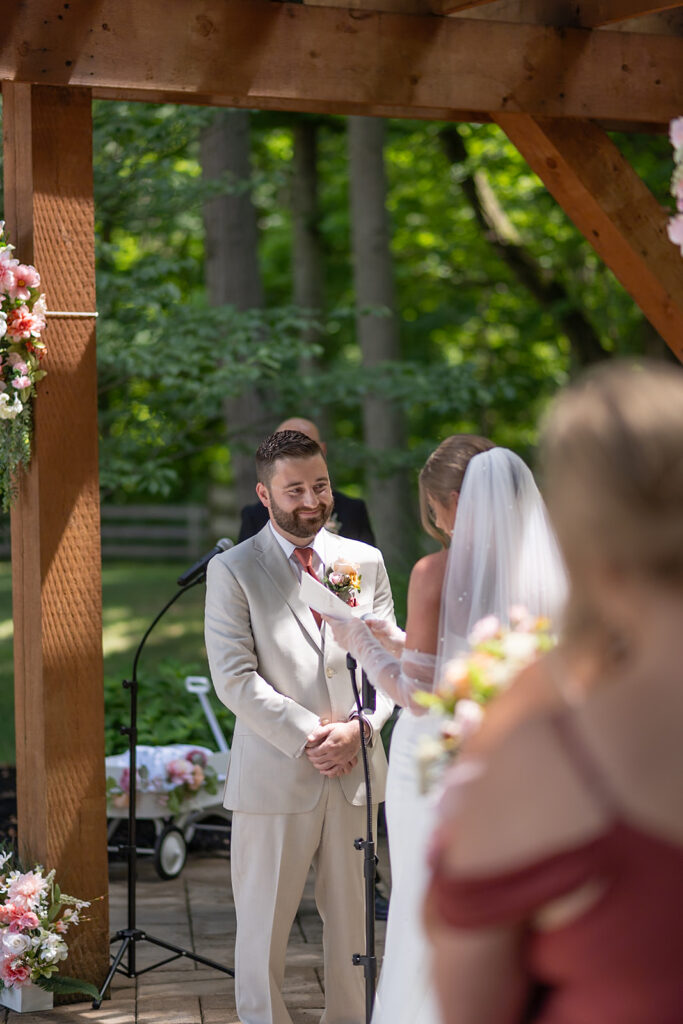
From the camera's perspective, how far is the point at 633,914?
1.33m

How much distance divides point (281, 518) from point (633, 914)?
2.55m

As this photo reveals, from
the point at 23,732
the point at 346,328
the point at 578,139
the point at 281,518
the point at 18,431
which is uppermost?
the point at 346,328

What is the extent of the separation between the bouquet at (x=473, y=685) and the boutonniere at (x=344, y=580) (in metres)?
1.47

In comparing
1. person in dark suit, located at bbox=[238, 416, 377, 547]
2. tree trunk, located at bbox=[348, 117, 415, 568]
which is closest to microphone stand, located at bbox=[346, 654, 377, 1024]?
person in dark suit, located at bbox=[238, 416, 377, 547]

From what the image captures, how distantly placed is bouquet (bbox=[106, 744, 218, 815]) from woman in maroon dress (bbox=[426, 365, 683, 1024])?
4.47 metres

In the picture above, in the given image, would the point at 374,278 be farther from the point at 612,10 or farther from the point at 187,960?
the point at 187,960

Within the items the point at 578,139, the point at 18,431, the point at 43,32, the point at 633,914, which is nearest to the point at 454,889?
the point at 633,914

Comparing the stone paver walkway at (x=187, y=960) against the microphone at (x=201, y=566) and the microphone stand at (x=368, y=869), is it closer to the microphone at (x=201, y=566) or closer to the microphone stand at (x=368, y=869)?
the microphone stand at (x=368, y=869)

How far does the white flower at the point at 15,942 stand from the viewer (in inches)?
156

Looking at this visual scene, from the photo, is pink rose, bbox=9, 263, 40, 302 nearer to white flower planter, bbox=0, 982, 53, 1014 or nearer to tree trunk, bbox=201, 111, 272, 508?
white flower planter, bbox=0, 982, 53, 1014

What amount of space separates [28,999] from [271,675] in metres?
1.45

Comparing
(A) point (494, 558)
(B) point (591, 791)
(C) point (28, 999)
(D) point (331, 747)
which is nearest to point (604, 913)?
(B) point (591, 791)

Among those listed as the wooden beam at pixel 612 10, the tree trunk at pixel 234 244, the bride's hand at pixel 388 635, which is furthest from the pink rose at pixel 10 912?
the tree trunk at pixel 234 244

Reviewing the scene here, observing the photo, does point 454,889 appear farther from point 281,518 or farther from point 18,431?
point 18,431
